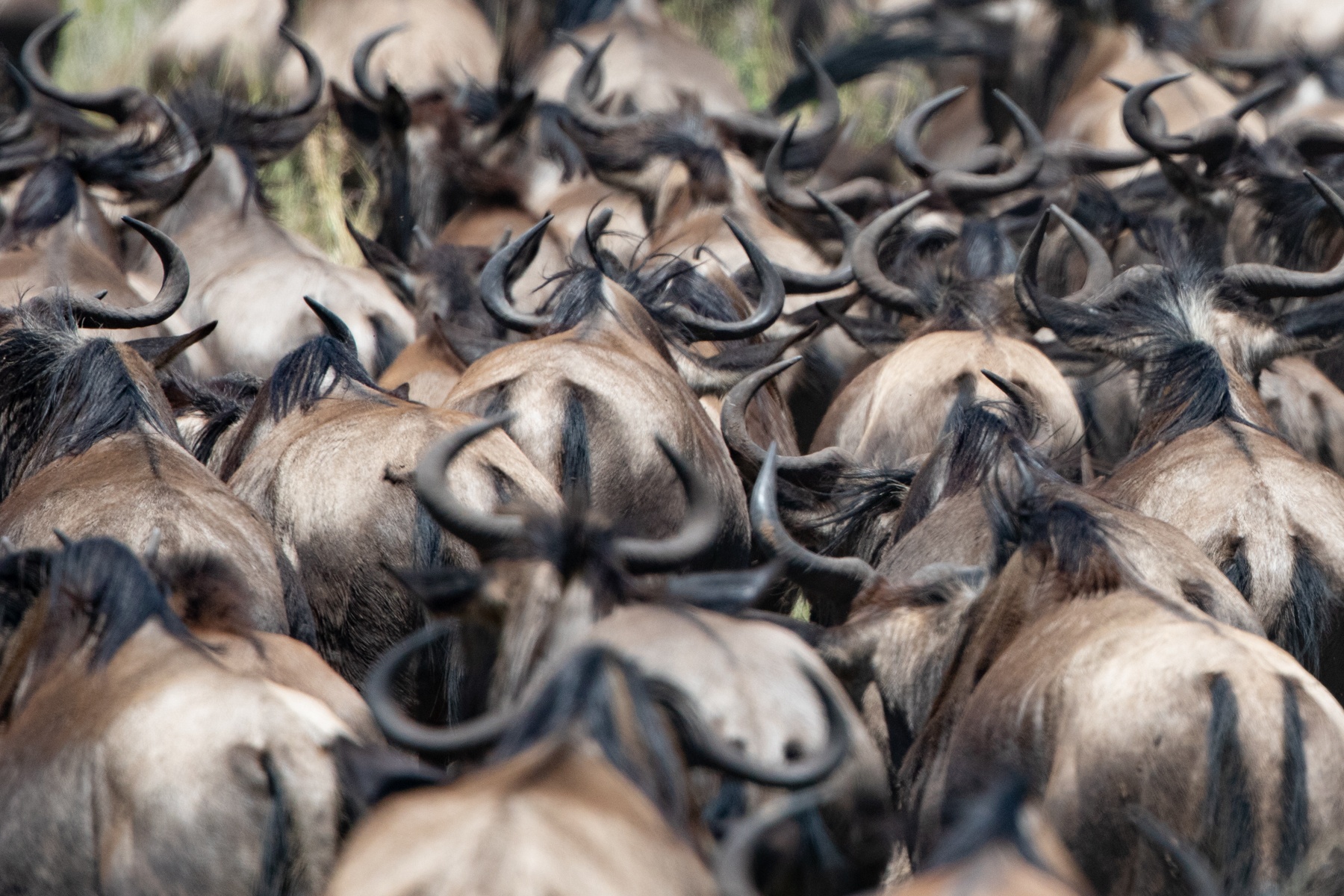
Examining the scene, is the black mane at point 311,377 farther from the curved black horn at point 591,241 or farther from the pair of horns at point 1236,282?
the pair of horns at point 1236,282

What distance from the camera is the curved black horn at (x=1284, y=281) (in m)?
7.53

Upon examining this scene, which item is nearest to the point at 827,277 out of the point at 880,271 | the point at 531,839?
the point at 880,271

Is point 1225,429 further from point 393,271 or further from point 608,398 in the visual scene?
point 393,271

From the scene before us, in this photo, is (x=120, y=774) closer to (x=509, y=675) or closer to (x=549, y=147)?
(x=509, y=675)

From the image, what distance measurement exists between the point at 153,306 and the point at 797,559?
301cm

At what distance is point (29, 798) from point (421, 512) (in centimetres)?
160

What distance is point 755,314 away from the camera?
7465mm

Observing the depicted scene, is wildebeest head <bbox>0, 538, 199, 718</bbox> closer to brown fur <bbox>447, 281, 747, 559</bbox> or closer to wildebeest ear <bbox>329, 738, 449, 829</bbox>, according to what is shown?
wildebeest ear <bbox>329, 738, 449, 829</bbox>

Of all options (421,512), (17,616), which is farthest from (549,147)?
(17,616)

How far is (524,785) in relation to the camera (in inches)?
123

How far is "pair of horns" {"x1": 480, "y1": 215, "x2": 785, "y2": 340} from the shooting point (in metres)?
7.10

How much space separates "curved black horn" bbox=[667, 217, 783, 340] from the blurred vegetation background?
3.91m

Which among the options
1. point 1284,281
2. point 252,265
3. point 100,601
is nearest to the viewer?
point 100,601

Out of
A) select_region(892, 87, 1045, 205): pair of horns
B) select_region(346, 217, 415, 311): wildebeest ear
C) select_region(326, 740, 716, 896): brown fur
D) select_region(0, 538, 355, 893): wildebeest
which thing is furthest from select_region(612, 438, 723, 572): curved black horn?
select_region(892, 87, 1045, 205): pair of horns
